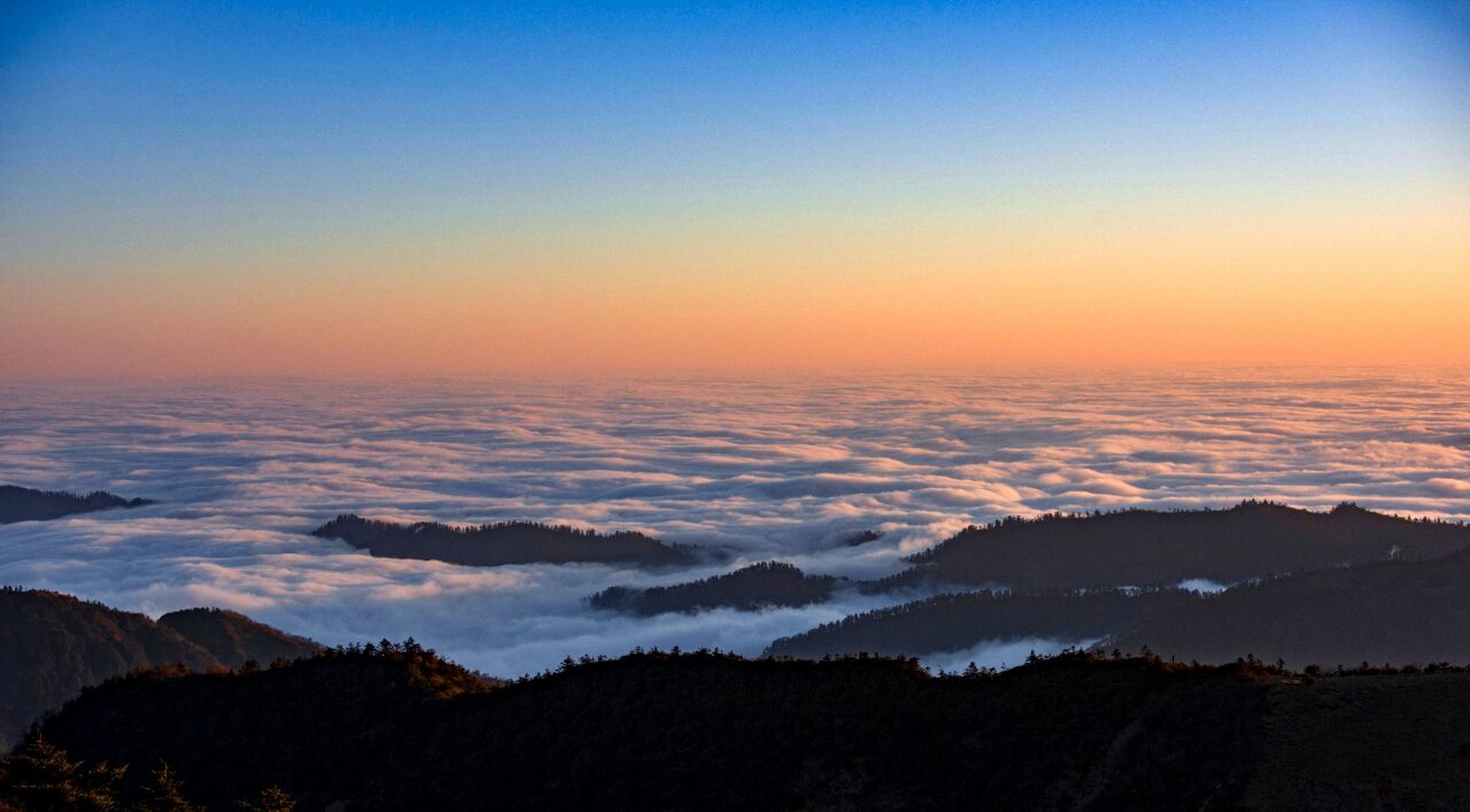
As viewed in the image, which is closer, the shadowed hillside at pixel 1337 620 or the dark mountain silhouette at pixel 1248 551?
the shadowed hillside at pixel 1337 620

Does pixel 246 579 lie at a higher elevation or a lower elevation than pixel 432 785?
lower

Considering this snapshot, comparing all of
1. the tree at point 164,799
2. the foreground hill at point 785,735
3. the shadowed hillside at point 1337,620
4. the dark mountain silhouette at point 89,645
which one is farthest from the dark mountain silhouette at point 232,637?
the tree at point 164,799

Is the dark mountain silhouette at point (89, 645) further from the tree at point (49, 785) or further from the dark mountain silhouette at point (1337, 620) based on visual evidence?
the tree at point (49, 785)

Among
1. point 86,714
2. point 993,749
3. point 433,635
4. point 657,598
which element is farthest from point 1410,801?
point 657,598

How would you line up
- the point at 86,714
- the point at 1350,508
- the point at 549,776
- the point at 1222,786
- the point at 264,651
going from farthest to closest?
1. the point at 1350,508
2. the point at 264,651
3. the point at 86,714
4. the point at 549,776
5. the point at 1222,786

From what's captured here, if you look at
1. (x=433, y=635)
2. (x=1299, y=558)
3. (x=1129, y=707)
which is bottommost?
(x=433, y=635)

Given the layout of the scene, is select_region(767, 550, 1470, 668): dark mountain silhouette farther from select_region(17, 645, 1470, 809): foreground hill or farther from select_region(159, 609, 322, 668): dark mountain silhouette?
select_region(17, 645, 1470, 809): foreground hill

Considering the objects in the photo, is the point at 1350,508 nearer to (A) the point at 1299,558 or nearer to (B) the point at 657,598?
(A) the point at 1299,558

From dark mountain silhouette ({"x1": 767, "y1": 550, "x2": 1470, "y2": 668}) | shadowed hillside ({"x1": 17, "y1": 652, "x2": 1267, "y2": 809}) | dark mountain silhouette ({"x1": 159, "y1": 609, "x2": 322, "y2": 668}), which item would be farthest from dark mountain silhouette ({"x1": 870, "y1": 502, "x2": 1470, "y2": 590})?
shadowed hillside ({"x1": 17, "y1": 652, "x2": 1267, "y2": 809})
